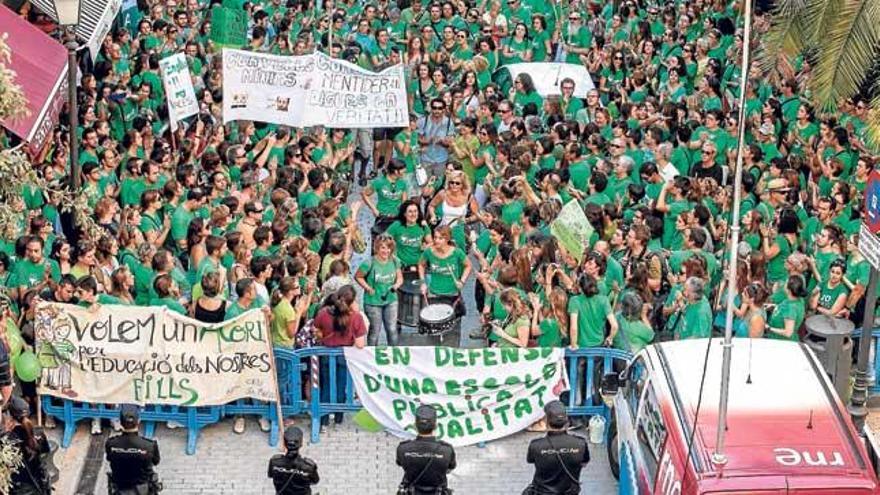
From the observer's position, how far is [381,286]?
50.2ft

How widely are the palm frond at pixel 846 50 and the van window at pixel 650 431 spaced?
6.81 meters

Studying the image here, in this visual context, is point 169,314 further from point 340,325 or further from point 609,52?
point 609,52

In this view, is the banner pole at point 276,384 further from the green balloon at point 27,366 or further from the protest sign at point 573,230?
the protest sign at point 573,230

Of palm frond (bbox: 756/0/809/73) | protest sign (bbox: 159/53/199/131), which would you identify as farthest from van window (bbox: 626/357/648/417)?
protest sign (bbox: 159/53/199/131)

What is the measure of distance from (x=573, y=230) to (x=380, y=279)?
82.5 inches

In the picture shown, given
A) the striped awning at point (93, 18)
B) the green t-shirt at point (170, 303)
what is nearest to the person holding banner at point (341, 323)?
the green t-shirt at point (170, 303)

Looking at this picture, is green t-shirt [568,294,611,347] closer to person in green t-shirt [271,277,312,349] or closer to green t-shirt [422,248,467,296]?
green t-shirt [422,248,467,296]

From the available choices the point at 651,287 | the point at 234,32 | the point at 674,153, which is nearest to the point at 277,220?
the point at 651,287

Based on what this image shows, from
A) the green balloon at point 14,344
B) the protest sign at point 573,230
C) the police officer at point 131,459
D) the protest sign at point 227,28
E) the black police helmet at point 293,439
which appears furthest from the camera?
the protest sign at point 227,28

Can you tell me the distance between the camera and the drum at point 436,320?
15.1 metres

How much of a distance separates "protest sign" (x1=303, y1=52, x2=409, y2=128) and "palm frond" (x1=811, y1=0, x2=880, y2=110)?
516 cm

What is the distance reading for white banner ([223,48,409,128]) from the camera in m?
19.6

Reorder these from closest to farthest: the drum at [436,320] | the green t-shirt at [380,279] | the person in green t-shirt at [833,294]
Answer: the person in green t-shirt at [833,294], the drum at [436,320], the green t-shirt at [380,279]

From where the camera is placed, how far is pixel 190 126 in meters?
19.7
